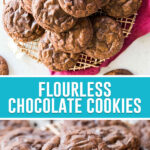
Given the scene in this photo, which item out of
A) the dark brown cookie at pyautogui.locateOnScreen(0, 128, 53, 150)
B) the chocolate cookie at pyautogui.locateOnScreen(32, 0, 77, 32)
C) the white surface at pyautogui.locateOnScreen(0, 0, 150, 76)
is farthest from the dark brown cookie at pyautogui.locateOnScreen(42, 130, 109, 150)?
the white surface at pyautogui.locateOnScreen(0, 0, 150, 76)

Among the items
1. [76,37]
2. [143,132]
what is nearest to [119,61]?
[143,132]

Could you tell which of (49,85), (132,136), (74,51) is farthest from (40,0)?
(132,136)

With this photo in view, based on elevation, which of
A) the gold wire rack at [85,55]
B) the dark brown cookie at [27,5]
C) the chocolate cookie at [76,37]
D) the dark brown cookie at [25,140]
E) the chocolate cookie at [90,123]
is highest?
the dark brown cookie at [27,5]

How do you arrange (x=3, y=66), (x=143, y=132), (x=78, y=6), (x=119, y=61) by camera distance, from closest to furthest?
(x=78, y=6), (x=143, y=132), (x=119, y=61), (x=3, y=66)

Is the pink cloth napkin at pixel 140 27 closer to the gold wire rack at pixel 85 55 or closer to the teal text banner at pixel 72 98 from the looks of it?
the gold wire rack at pixel 85 55

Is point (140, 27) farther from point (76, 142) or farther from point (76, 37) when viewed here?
point (76, 142)

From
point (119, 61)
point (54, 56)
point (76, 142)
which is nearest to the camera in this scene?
point (76, 142)

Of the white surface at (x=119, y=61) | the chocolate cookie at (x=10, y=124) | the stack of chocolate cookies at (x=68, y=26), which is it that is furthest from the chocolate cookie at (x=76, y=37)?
the chocolate cookie at (x=10, y=124)
